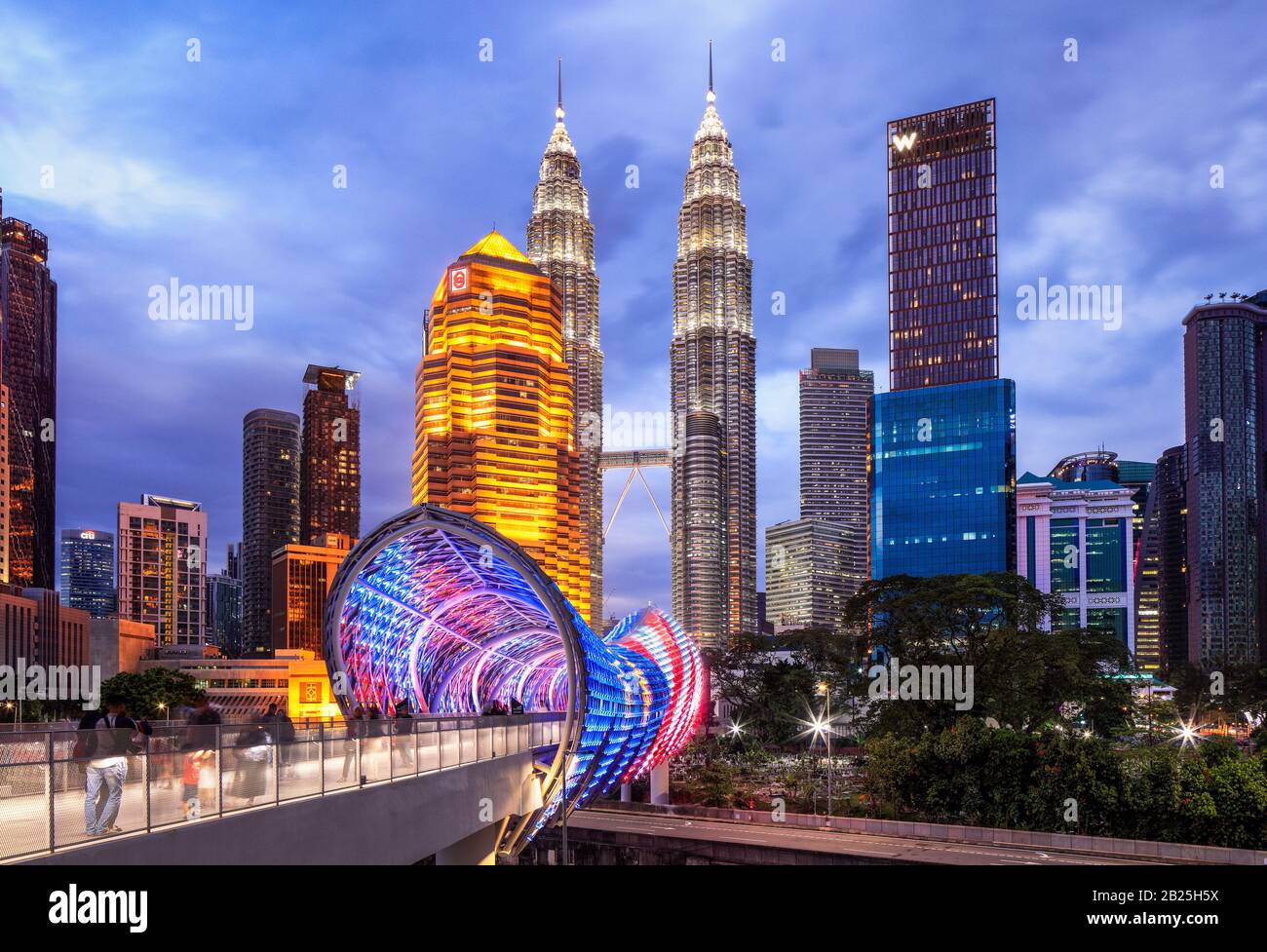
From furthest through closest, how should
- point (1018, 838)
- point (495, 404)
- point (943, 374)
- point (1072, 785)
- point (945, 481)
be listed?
point (495, 404) < point (943, 374) < point (945, 481) < point (1072, 785) < point (1018, 838)

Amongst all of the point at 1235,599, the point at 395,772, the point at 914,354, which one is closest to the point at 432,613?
the point at 395,772

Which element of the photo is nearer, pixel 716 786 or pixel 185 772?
pixel 185 772

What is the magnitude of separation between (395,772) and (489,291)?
516 feet

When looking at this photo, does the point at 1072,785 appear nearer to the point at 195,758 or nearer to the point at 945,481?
the point at 195,758

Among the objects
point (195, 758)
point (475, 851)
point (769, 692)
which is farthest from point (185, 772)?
point (769, 692)

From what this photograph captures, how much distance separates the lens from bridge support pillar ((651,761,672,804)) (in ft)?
161

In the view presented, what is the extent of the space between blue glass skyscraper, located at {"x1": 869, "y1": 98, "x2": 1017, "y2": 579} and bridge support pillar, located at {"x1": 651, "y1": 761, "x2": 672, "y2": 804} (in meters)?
90.5

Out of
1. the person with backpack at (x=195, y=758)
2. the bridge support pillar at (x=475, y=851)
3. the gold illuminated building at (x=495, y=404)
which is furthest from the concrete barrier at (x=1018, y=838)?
the gold illuminated building at (x=495, y=404)

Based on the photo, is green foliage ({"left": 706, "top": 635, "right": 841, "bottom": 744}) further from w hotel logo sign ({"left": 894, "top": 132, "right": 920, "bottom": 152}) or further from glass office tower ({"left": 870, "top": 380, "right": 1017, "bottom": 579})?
w hotel logo sign ({"left": 894, "top": 132, "right": 920, "bottom": 152})

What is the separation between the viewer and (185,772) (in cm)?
1058

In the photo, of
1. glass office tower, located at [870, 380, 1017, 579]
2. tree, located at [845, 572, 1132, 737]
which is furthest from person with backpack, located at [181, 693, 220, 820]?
glass office tower, located at [870, 380, 1017, 579]

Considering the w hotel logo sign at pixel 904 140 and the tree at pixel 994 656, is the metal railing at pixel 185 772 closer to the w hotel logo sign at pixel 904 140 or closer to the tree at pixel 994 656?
the tree at pixel 994 656

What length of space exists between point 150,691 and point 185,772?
62907mm

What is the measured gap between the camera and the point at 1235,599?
199 m
